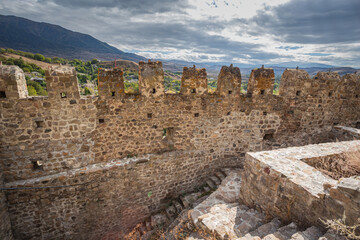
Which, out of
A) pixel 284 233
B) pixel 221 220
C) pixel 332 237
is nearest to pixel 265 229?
pixel 284 233

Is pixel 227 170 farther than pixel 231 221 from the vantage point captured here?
Yes

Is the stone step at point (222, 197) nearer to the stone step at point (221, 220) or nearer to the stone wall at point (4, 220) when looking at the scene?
the stone step at point (221, 220)

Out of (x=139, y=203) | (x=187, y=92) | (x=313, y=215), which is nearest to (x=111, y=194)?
(x=139, y=203)

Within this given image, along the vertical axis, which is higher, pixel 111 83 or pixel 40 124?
pixel 111 83

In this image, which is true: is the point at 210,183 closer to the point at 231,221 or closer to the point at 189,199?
the point at 189,199

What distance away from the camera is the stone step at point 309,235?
3.01 m

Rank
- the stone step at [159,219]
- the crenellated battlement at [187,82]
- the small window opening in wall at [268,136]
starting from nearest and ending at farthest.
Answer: the crenellated battlement at [187,82]
the stone step at [159,219]
the small window opening in wall at [268,136]

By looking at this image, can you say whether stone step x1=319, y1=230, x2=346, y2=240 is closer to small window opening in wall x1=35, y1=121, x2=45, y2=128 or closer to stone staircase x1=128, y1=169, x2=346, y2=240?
stone staircase x1=128, y1=169, x2=346, y2=240

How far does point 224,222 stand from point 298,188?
1.93 meters

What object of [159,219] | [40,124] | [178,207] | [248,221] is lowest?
[159,219]

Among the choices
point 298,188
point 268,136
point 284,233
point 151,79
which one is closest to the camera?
point 284,233

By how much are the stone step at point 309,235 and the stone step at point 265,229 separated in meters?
0.78

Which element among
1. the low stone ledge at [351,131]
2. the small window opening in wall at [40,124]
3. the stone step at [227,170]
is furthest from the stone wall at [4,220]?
the low stone ledge at [351,131]

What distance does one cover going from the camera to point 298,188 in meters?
3.72
